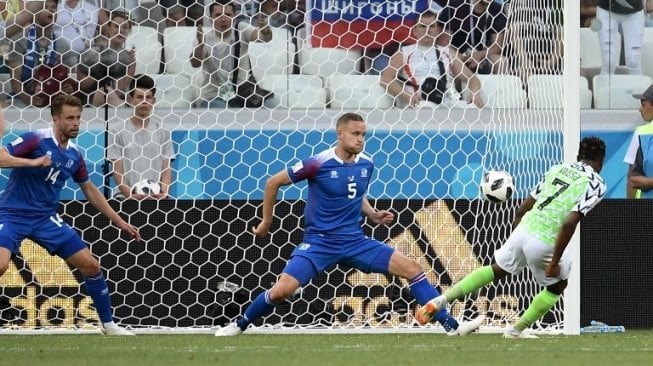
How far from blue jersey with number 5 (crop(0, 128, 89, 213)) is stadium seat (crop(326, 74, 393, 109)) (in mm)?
2957

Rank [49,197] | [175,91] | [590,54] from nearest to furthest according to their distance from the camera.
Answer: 1. [49,197]
2. [175,91]
3. [590,54]

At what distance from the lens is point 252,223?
33.8ft

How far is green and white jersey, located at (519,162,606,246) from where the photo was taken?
857cm

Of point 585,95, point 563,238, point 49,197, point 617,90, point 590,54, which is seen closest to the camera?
point 563,238

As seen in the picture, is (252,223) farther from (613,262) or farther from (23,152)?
(613,262)

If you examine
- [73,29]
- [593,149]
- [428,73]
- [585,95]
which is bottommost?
[593,149]

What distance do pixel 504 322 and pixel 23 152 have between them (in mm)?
3832

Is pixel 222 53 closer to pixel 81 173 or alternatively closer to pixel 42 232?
pixel 81 173

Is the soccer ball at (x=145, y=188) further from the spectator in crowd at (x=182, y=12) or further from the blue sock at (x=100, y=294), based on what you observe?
the spectator in crowd at (x=182, y=12)

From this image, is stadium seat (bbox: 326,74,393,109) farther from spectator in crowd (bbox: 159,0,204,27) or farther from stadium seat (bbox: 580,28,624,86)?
stadium seat (bbox: 580,28,624,86)

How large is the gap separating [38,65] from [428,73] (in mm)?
3168

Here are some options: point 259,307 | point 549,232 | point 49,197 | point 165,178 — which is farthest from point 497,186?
point 49,197

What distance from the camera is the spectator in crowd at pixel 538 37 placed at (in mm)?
10633

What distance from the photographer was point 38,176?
9234mm
